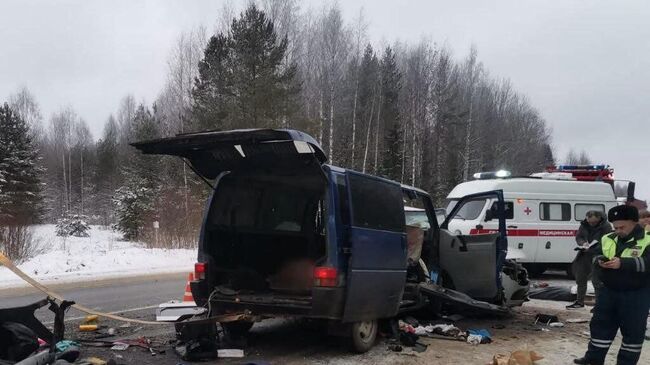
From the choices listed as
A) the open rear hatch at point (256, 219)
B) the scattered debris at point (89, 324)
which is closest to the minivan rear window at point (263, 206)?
the open rear hatch at point (256, 219)

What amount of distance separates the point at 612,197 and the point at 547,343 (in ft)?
30.2

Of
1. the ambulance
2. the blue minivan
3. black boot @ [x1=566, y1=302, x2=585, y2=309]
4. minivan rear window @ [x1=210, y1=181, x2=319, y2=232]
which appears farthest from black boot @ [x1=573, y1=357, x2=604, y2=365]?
the ambulance

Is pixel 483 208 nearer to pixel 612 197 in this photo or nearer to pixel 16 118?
pixel 612 197

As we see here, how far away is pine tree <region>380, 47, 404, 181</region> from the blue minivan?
1319 inches

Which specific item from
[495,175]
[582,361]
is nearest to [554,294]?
[495,175]

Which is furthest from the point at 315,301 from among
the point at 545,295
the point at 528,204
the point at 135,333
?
the point at 528,204

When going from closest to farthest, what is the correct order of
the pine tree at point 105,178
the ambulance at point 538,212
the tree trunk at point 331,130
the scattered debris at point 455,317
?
the scattered debris at point 455,317 → the ambulance at point 538,212 → the tree trunk at point 331,130 → the pine tree at point 105,178

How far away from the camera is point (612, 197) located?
1478 cm

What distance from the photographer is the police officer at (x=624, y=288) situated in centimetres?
546

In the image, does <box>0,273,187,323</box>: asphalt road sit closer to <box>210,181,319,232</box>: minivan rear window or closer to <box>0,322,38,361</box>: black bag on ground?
<box>210,181,319,232</box>: minivan rear window

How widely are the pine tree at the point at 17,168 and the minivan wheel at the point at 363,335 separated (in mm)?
34395

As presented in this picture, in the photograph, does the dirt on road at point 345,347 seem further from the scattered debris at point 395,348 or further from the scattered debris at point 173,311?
the scattered debris at point 173,311

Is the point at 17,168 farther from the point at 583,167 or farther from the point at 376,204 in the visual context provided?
the point at 376,204

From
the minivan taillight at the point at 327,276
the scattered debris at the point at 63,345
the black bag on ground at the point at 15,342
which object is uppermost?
the minivan taillight at the point at 327,276
